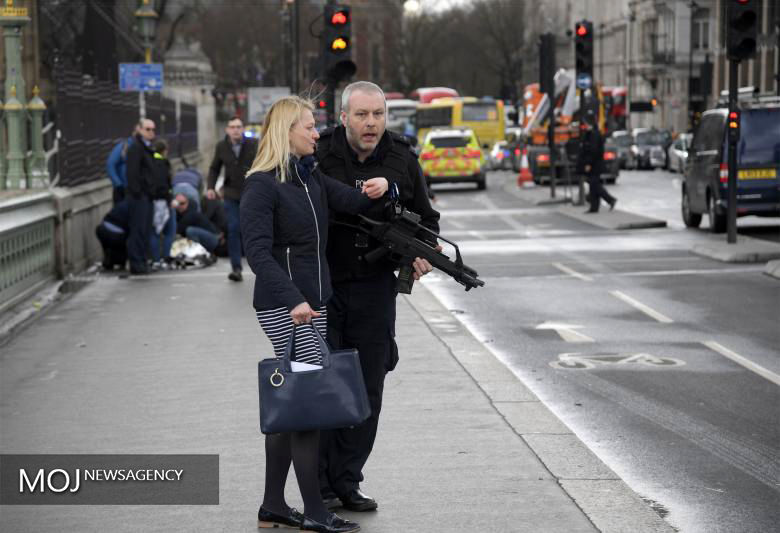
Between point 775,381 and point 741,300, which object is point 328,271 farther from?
point 741,300

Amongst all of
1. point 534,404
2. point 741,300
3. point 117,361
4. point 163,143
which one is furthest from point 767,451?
point 163,143

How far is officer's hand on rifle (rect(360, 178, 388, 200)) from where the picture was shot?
6.34m

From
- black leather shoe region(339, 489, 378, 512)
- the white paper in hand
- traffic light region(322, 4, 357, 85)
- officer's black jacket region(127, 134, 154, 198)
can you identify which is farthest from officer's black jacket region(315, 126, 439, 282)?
traffic light region(322, 4, 357, 85)

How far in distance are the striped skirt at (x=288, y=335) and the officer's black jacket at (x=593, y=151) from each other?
2454cm

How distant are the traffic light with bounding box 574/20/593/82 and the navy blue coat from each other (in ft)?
85.6

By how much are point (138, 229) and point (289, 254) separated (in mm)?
12871

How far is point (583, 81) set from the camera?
106ft

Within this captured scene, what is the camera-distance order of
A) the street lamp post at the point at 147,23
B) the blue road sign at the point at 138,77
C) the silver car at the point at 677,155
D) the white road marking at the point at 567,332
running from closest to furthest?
the white road marking at the point at 567,332 < the blue road sign at the point at 138,77 < the street lamp post at the point at 147,23 < the silver car at the point at 677,155

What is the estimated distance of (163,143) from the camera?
20234mm

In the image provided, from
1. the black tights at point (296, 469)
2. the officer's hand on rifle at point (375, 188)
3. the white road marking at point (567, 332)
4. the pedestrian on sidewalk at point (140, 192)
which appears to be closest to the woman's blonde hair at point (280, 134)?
the officer's hand on rifle at point (375, 188)

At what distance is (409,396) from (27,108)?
32.5ft

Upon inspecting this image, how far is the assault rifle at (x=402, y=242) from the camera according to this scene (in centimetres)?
646

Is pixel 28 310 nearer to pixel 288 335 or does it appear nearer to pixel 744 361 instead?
pixel 744 361

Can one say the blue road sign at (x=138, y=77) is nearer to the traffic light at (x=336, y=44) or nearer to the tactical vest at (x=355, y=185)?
the traffic light at (x=336, y=44)
